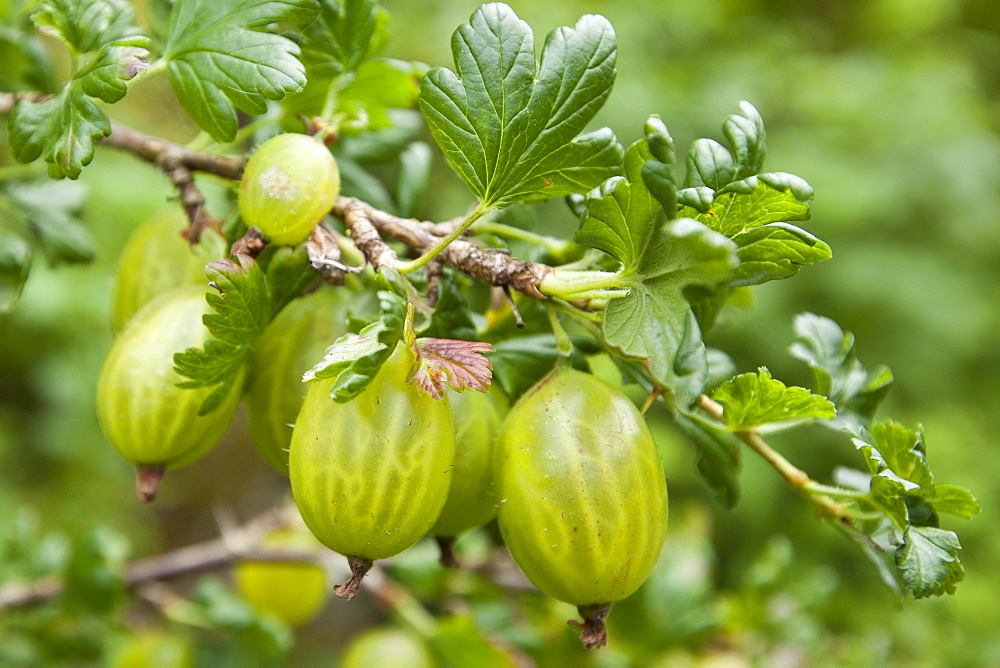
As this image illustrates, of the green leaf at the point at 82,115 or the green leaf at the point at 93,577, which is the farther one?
the green leaf at the point at 93,577

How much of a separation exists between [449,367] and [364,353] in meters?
0.07

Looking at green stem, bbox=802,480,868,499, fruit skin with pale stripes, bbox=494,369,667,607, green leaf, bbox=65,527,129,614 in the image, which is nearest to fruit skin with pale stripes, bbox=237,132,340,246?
fruit skin with pale stripes, bbox=494,369,667,607

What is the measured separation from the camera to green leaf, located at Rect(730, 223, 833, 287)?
18.7 inches

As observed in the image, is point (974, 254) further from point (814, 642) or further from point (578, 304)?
point (578, 304)

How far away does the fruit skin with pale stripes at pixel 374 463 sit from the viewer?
0.49 metres

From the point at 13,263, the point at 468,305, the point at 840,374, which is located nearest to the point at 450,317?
the point at 468,305

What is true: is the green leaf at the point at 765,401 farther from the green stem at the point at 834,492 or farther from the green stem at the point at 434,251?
the green stem at the point at 434,251

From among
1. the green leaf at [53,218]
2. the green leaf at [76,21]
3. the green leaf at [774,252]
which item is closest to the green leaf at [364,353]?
the green leaf at [774,252]

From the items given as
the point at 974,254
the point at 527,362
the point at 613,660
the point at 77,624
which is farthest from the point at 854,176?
the point at 77,624

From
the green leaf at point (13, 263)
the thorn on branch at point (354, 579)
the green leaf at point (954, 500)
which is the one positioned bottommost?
the green leaf at point (13, 263)

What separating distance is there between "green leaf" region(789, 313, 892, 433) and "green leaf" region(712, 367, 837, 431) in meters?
0.08

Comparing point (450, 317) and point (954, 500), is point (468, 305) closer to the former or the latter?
point (450, 317)

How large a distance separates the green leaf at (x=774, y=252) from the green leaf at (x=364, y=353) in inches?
8.4

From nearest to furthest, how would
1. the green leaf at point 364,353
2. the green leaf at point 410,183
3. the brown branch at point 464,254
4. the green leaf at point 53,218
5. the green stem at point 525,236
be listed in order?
1. the green leaf at point 364,353
2. the brown branch at point 464,254
3. the green stem at point 525,236
4. the green leaf at point 410,183
5. the green leaf at point 53,218
